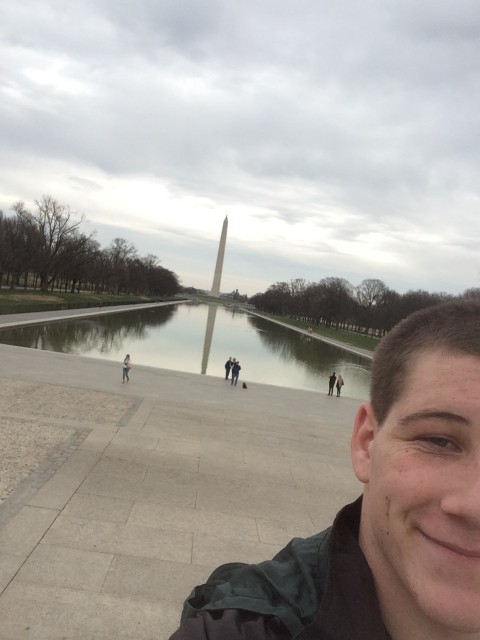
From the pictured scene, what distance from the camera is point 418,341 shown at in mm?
1359

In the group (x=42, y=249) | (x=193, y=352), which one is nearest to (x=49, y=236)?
(x=42, y=249)

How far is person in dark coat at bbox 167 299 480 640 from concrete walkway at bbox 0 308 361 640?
382cm

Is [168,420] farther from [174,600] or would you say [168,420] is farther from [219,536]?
[174,600]

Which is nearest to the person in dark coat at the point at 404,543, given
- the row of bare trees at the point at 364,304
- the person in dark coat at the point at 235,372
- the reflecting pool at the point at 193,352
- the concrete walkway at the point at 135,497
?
the concrete walkway at the point at 135,497

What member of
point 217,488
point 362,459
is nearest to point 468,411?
point 362,459

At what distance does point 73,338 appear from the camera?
30203 mm

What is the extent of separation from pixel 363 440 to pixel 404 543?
1.31ft

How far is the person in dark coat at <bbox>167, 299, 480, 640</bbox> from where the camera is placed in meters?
1.08

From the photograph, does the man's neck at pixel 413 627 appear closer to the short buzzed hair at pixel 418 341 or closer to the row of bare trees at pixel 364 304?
the short buzzed hair at pixel 418 341

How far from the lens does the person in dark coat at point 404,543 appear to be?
3.55 feet

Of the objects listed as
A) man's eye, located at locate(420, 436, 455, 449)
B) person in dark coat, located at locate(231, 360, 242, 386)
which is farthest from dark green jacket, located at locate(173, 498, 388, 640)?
person in dark coat, located at locate(231, 360, 242, 386)

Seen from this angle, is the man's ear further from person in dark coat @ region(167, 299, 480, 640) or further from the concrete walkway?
the concrete walkway

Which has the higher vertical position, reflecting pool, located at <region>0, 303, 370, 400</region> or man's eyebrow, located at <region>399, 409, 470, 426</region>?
man's eyebrow, located at <region>399, 409, 470, 426</region>

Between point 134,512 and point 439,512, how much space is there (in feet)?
20.8
